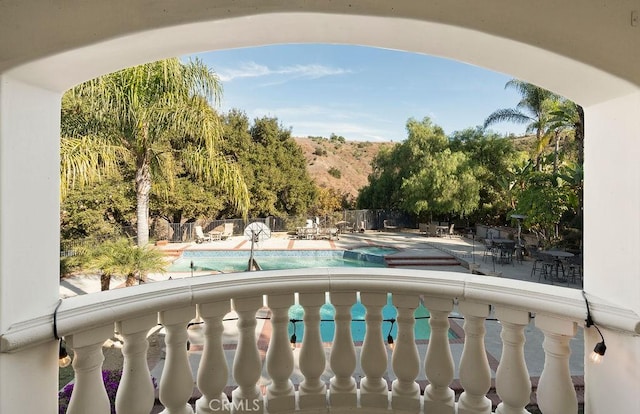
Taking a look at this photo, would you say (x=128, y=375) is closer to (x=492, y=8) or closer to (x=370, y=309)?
(x=370, y=309)

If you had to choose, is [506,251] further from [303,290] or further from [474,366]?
[303,290]

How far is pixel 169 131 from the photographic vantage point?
7.81 meters

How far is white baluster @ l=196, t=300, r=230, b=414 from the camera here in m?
1.34

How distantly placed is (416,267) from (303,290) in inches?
452

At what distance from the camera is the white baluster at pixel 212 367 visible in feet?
4.40

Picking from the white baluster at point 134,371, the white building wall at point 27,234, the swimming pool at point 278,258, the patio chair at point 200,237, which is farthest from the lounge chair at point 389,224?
the white building wall at point 27,234

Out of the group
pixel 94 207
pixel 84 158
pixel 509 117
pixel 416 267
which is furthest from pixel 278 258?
pixel 509 117

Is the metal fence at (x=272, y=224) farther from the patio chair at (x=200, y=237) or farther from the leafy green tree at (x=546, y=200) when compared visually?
the leafy green tree at (x=546, y=200)

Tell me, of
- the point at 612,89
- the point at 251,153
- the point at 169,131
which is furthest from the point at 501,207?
the point at 612,89

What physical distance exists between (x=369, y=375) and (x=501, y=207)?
21.2 meters

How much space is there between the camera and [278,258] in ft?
49.9

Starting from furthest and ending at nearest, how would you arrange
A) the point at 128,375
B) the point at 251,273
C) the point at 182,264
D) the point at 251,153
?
1. the point at 251,153
2. the point at 182,264
3. the point at 251,273
4. the point at 128,375

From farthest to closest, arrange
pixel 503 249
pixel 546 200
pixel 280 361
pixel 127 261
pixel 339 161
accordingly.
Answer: pixel 339 161 → pixel 503 249 → pixel 546 200 → pixel 127 261 → pixel 280 361

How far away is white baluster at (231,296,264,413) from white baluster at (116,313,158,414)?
307 millimetres
